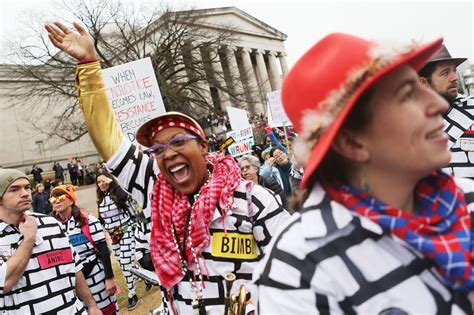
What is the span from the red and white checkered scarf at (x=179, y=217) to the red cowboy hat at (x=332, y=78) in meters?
0.97

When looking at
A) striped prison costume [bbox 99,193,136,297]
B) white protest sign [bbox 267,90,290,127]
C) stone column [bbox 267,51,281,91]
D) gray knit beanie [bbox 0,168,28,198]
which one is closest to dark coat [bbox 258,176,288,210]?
striped prison costume [bbox 99,193,136,297]

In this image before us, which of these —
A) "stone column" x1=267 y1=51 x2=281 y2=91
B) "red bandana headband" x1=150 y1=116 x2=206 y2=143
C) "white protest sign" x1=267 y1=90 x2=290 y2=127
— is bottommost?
"red bandana headband" x1=150 y1=116 x2=206 y2=143

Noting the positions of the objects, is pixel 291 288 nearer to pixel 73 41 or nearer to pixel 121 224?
pixel 73 41

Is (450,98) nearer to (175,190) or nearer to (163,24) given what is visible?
(175,190)

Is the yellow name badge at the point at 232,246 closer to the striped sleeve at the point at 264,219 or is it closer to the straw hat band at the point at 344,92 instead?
the striped sleeve at the point at 264,219

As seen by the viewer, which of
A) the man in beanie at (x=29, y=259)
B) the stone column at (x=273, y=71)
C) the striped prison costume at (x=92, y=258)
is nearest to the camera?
the man in beanie at (x=29, y=259)

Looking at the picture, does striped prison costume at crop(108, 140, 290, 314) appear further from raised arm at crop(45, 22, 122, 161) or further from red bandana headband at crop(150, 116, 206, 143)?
raised arm at crop(45, 22, 122, 161)

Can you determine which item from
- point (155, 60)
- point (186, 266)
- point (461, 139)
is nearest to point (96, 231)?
point (186, 266)

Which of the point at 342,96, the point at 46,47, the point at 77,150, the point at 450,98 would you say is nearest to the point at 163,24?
the point at 46,47

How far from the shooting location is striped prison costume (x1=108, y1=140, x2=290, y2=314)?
211cm

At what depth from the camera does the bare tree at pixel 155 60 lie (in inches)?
942

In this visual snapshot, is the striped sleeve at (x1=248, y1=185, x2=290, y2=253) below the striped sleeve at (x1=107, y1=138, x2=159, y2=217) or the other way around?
below

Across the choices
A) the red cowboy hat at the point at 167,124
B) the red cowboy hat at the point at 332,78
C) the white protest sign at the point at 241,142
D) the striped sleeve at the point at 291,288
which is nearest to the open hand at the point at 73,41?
the red cowboy hat at the point at 167,124

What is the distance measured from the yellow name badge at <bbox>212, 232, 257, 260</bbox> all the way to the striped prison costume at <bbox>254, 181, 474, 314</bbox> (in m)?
0.92
